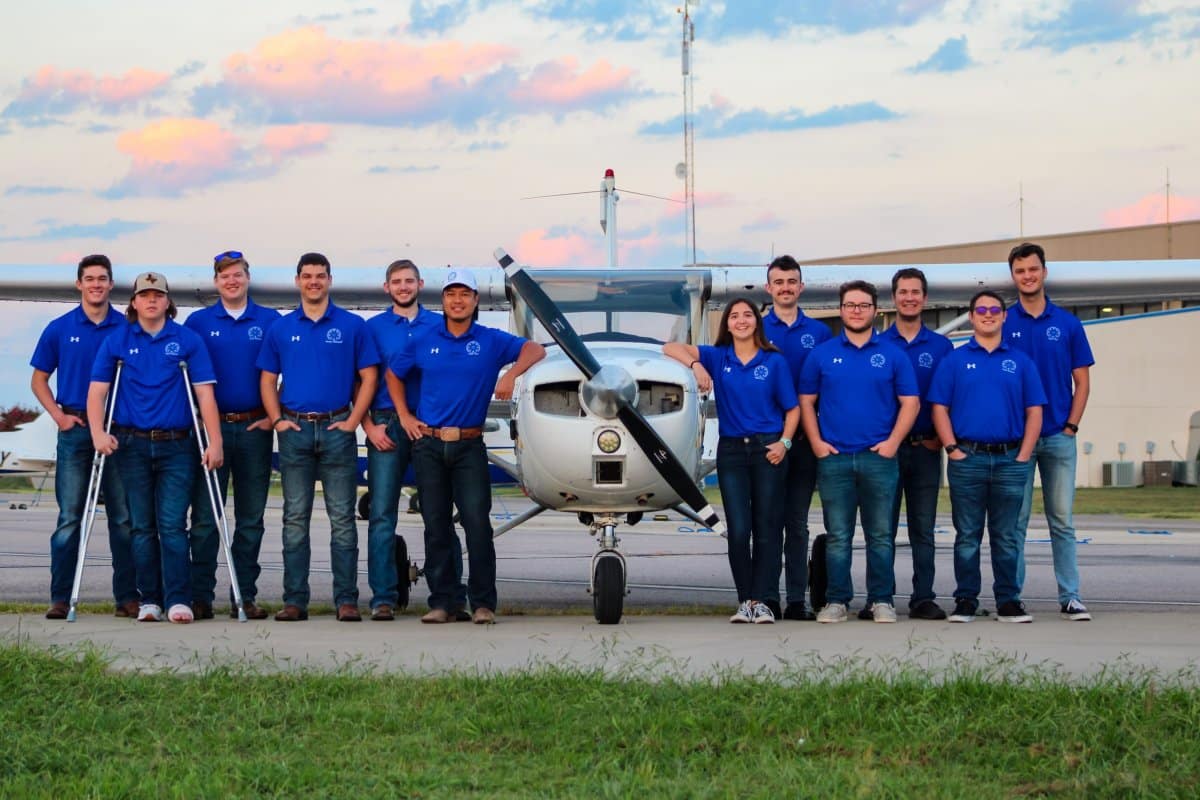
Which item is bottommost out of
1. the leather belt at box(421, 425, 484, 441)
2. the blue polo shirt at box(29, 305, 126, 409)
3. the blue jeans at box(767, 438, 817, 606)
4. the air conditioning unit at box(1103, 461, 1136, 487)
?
the air conditioning unit at box(1103, 461, 1136, 487)

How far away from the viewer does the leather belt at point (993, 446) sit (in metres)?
8.43

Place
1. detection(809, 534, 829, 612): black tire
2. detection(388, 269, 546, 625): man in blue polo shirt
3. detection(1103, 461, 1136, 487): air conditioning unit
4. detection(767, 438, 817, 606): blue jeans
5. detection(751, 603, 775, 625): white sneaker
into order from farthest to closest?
detection(1103, 461, 1136, 487): air conditioning unit < detection(809, 534, 829, 612): black tire < detection(767, 438, 817, 606): blue jeans < detection(388, 269, 546, 625): man in blue polo shirt < detection(751, 603, 775, 625): white sneaker

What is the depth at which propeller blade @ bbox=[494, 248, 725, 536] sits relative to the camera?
798cm

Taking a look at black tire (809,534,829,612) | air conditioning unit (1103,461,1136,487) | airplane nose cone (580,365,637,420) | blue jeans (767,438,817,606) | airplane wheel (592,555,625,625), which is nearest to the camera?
airplane nose cone (580,365,637,420)

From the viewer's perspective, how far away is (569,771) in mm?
4426

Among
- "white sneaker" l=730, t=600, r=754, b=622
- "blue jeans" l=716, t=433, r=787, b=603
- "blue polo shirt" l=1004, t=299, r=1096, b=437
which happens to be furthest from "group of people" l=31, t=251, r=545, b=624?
"blue polo shirt" l=1004, t=299, r=1096, b=437

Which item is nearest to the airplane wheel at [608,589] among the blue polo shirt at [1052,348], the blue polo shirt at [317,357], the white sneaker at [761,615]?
the white sneaker at [761,615]

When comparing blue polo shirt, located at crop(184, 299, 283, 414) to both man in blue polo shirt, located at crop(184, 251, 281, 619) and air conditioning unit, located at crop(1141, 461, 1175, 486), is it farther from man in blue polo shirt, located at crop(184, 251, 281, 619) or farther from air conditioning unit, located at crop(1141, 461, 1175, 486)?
air conditioning unit, located at crop(1141, 461, 1175, 486)

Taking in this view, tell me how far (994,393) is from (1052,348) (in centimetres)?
61

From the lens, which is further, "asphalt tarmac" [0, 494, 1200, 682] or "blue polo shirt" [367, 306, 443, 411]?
"blue polo shirt" [367, 306, 443, 411]

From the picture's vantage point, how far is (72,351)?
8.78 meters

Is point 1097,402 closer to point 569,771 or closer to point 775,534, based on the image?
point 775,534

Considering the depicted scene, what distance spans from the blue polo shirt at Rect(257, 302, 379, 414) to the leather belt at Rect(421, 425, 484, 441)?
522mm

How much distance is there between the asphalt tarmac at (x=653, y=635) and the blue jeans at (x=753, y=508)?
0.29 m
